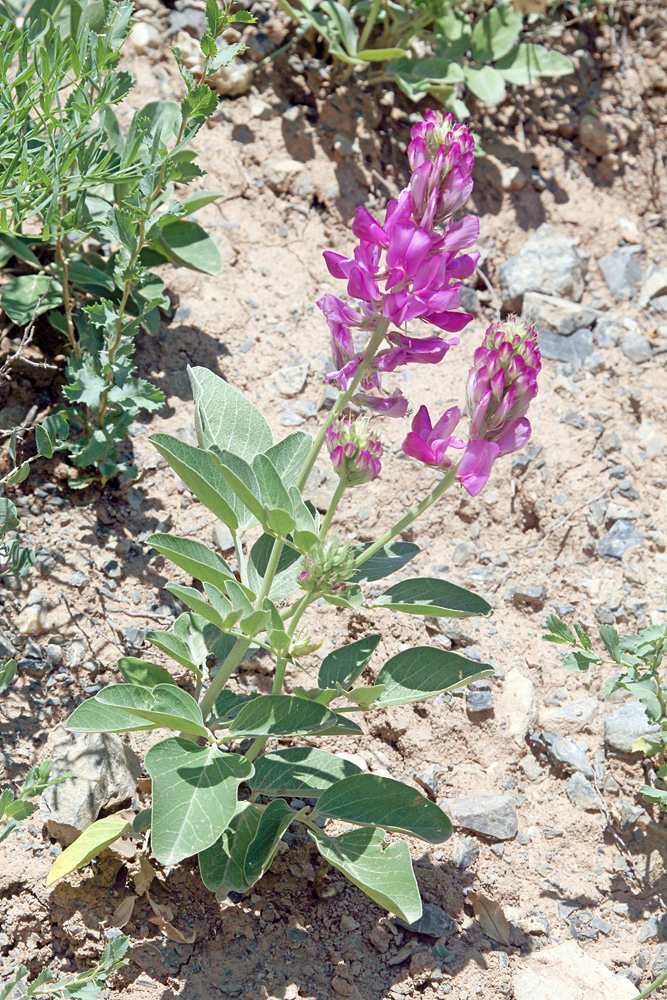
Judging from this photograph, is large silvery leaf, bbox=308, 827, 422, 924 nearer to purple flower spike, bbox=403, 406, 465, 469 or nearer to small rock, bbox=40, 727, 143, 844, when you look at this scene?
small rock, bbox=40, 727, 143, 844

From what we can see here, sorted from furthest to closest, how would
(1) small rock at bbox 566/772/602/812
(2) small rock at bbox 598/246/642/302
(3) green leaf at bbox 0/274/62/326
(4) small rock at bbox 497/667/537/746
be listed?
(2) small rock at bbox 598/246/642/302 → (3) green leaf at bbox 0/274/62/326 → (4) small rock at bbox 497/667/537/746 → (1) small rock at bbox 566/772/602/812

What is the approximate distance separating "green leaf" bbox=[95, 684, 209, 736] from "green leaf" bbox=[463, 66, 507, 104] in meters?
3.39

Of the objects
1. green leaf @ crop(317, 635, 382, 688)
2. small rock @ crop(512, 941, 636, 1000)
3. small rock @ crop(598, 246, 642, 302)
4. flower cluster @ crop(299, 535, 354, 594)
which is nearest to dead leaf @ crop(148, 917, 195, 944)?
green leaf @ crop(317, 635, 382, 688)

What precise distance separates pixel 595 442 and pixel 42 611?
2276 mm

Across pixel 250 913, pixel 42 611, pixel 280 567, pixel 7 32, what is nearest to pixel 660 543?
pixel 280 567

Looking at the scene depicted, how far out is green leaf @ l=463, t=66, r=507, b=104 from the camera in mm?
4242

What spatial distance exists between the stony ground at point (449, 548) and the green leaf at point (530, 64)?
23 cm

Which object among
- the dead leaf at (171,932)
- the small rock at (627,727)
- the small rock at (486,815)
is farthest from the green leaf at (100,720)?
the small rock at (627,727)

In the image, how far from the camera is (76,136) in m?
2.44

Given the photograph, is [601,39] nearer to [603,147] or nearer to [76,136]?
[603,147]

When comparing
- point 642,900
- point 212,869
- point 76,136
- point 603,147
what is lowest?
point 642,900

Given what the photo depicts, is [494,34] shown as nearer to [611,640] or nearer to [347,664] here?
[611,640]

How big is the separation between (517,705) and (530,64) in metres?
3.29

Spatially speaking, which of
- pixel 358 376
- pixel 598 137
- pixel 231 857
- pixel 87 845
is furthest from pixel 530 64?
pixel 87 845
